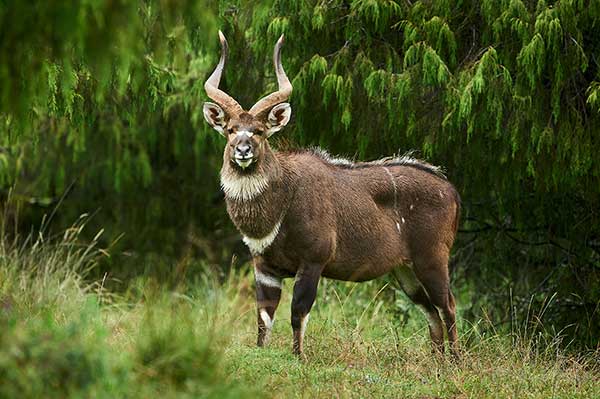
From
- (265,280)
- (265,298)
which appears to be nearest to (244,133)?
(265,280)

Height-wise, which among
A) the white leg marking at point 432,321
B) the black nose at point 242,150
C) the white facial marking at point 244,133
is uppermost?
the white facial marking at point 244,133

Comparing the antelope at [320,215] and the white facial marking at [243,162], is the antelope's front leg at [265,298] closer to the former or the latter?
the antelope at [320,215]

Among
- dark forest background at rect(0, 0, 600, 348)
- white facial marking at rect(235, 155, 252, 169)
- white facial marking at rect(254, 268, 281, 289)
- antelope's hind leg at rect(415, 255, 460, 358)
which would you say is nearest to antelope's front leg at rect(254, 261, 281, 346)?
white facial marking at rect(254, 268, 281, 289)

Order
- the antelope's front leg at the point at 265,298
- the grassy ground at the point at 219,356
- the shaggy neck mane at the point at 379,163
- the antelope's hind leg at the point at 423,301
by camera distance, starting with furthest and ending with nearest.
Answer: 1. the antelope's hind leg at the point at 423,301
2. the shaggy neck mane at the point at 379,163
3. the antelope's front leg at the point at 265,298
4. the grassy ground at the point at 219,356

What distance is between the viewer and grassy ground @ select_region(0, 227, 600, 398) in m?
5.23

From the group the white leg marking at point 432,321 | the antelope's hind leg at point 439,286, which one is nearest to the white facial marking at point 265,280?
the antelope's hind leg at point 439,286

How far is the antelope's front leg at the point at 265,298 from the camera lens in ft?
29.5

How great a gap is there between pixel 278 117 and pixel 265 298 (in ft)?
4.71

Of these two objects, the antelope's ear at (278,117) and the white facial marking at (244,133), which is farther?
the antelope's ear at (278,117)

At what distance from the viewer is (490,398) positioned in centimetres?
747

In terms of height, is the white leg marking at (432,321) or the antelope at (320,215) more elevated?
the antelope at (320,215)

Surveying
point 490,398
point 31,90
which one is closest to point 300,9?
point 490,398

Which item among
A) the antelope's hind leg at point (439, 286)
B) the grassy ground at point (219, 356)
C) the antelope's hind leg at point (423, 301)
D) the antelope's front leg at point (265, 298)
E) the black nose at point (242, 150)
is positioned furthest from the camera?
the antelope's hind leg at point (423, 301)

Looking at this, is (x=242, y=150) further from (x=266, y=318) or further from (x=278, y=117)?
(x=266, y=318)
